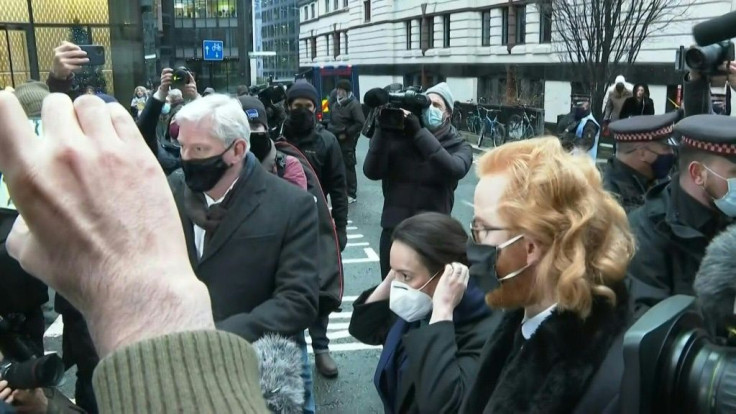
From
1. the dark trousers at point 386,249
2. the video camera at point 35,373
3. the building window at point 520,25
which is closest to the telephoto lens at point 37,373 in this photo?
the video camera at point 35,373

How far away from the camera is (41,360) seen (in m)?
2.29

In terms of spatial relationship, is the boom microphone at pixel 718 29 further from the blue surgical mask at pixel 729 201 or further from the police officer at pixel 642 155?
the police officer at pixel 642 155

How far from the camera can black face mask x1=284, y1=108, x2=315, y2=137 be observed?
19.0 ft

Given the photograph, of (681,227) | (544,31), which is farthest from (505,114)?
(681,227)

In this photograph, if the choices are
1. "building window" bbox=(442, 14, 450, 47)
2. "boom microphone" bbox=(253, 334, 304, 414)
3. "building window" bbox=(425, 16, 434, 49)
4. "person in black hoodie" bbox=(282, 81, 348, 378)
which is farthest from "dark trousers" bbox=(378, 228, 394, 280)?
"building window" bbox=(425, 16, 434, 49)

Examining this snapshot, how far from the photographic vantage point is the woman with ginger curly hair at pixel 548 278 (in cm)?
180

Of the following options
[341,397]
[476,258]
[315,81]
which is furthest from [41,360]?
[315,81]

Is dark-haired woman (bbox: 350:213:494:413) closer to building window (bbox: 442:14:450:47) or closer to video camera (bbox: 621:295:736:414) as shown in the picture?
video camera (bbox: 621:295:736:414)

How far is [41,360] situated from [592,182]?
186 cm

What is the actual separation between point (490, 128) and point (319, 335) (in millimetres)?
16999

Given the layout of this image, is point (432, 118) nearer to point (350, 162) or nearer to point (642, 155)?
point (642, 155)

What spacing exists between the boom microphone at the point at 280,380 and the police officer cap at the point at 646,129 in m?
3.11

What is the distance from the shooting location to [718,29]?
1.65 meters

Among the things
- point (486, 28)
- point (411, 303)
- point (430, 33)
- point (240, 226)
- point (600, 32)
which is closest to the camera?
point (411, 303)
